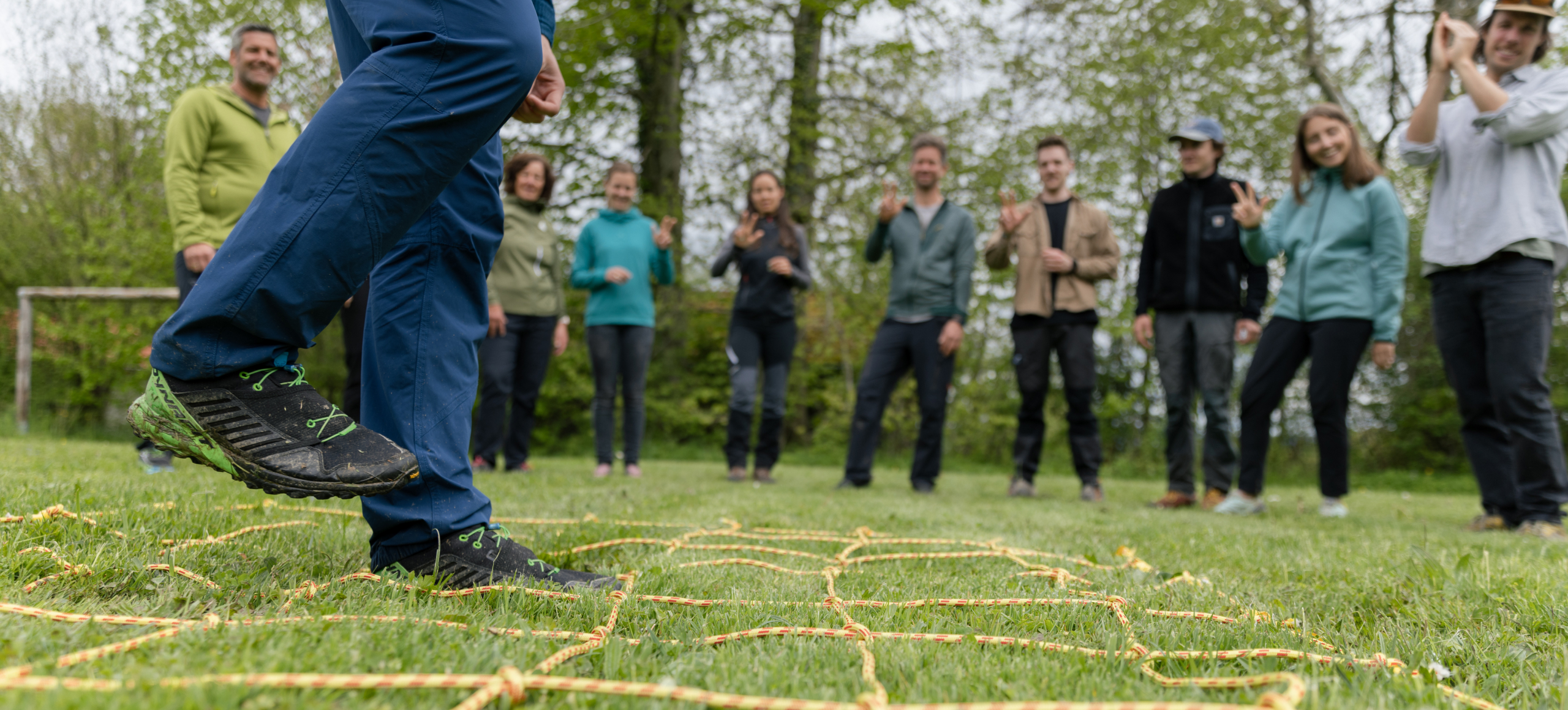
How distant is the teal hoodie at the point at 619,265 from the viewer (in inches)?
211

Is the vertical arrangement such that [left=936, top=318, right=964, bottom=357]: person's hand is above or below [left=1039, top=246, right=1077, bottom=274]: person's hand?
below

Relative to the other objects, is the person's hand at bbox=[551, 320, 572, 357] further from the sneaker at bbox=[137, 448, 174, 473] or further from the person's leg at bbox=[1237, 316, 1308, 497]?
the person's leg at bbox=[1237, 316, 1308, 497]

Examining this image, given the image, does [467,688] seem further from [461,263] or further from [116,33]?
[116,33]

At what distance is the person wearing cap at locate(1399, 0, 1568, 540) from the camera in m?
3.40

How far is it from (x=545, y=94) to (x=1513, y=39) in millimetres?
4231

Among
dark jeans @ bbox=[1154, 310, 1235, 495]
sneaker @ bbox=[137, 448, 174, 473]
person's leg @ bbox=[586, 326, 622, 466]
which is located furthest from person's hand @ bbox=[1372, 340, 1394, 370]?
sneaker @ bbox=[137, 448, 174, 473]

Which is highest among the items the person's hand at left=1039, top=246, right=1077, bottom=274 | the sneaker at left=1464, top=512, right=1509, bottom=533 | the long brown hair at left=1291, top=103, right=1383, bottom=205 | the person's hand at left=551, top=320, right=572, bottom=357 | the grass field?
the long brown hair at left=1291, top=103, right=1383, bottom=205

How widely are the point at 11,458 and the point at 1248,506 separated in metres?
5.89

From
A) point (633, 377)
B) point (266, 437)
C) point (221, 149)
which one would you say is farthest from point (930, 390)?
point (266, 437)

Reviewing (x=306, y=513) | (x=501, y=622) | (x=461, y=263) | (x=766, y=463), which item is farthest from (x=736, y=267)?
(x=501, y=622)

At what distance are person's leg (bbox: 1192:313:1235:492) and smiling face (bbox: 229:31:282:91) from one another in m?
5.06

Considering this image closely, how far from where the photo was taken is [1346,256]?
4.12 meters

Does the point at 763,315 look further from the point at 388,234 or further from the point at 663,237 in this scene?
the point at 388,234

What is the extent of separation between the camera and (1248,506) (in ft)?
14.5
